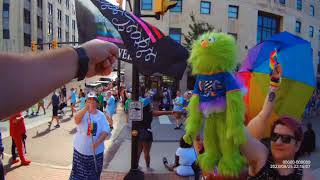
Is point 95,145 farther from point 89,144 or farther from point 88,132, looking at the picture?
point 88,132

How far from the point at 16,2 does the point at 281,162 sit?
44.5 metres

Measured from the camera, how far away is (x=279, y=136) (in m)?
2.76

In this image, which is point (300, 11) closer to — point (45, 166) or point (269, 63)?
point (45, 166)

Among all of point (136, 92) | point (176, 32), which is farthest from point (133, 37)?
point (176, 32)

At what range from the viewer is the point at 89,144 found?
5465mm

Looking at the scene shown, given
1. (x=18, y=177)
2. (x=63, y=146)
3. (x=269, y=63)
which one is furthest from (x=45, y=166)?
(x=269, y=63)

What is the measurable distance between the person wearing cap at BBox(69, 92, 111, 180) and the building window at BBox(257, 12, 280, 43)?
3168 centimetres

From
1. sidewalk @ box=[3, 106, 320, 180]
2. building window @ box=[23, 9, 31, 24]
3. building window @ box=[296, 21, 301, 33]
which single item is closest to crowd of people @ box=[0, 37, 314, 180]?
Result: sidewalk @ box=[3, 106, 320, 180]

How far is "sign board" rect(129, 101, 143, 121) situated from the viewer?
25.6 ft

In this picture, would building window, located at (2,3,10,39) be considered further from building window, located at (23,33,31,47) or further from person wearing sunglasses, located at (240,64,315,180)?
person wearing sunglasses, located at (240,64,315,180)

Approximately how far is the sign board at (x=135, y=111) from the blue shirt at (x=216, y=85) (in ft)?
15.8

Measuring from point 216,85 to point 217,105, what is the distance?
17 centimetres

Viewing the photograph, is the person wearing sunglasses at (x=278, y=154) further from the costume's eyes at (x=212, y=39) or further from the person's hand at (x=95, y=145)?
the person's hand at (x=95, y=145)

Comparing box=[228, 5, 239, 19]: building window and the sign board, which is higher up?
box=[228, 5, 239, 19]: building window
